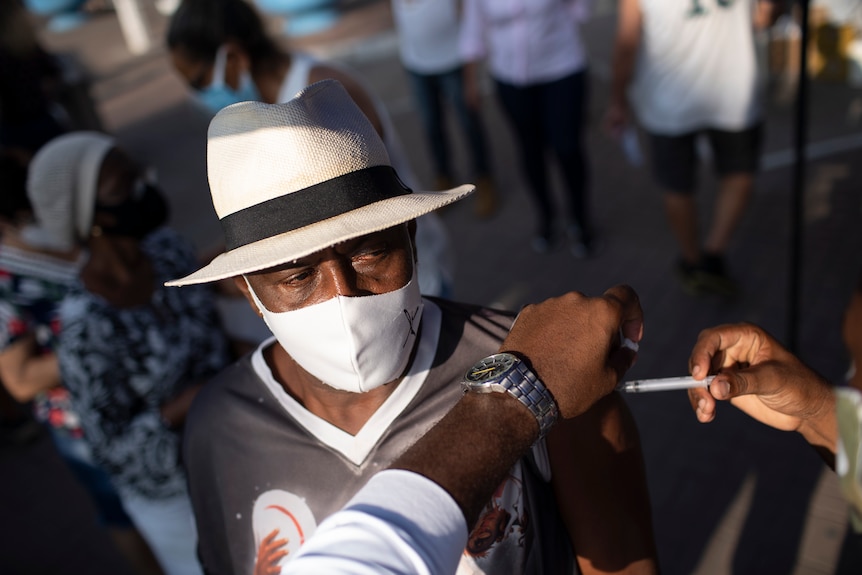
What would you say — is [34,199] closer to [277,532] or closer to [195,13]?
[195,13]

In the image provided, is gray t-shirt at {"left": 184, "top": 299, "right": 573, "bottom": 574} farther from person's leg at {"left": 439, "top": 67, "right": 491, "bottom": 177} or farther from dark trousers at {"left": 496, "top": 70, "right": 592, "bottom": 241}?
person's leg at {"left": 439, "top": 67, "right": 491, "bottom": 177}

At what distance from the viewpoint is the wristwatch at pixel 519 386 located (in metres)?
1.18

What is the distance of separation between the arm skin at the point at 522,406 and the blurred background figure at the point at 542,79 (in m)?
3.38

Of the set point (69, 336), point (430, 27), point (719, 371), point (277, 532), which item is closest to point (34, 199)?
point (69, 336)

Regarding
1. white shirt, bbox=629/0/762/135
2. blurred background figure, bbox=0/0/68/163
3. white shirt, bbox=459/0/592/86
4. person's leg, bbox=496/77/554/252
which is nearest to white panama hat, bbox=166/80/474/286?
white shirt, bbox=629/0/762/135

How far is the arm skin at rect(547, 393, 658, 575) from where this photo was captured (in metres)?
1.51

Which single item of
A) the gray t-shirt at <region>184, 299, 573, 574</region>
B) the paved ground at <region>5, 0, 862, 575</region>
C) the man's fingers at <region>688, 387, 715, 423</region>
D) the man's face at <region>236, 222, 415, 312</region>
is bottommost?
the paved ground at <region>5, 0, 862, 575</region>

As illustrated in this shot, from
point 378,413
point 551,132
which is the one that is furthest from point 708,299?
point 378,413

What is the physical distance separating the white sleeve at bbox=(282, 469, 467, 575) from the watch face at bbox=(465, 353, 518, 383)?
0.20 meters

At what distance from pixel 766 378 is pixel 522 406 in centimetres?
46

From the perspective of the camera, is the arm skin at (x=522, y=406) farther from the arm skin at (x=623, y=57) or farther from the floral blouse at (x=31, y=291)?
the arm skin at (x=623, y=57)

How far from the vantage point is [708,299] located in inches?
163

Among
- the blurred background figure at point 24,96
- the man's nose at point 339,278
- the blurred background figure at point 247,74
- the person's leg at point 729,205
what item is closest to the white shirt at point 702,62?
the person's leg at point 729,205

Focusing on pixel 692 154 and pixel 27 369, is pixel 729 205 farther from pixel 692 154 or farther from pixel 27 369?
pixel 27 369
